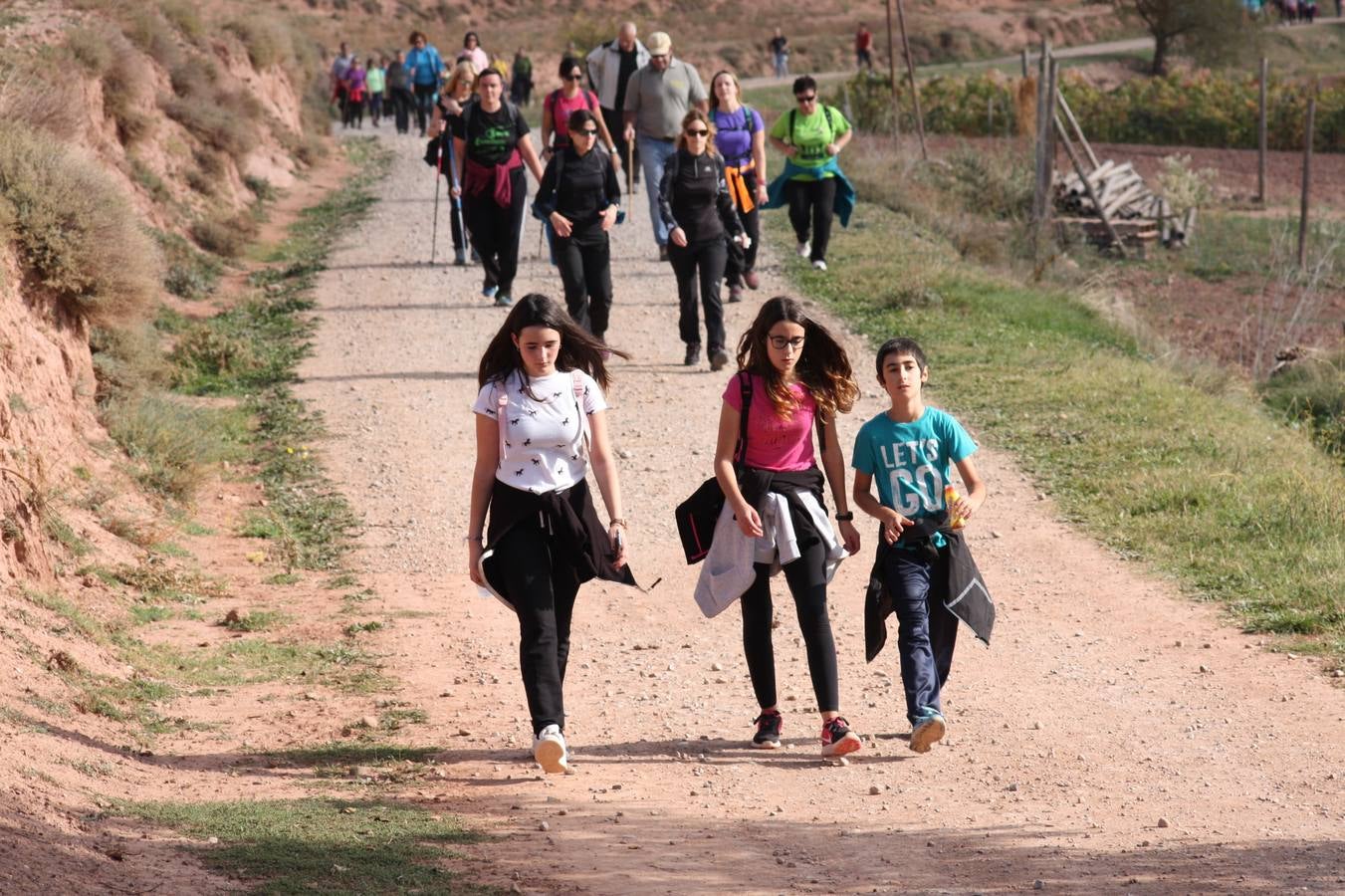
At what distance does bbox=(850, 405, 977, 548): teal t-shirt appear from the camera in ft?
21.1

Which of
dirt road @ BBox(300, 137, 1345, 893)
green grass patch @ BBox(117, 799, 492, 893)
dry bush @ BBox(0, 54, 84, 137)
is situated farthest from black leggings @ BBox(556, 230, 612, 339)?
green grass patch @ BBox(117, 799, 492, 893)

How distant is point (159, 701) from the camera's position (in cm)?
741

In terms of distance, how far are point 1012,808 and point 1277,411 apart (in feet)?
30.5

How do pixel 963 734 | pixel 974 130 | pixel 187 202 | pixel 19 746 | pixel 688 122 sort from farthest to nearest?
pixel 974 130
pixel 187 202
pixel 688 122
pixel 963 734
pixel 19 746

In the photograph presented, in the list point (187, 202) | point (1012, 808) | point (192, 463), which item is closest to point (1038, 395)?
point (192, 463)

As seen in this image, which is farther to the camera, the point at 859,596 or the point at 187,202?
the point at 187,202

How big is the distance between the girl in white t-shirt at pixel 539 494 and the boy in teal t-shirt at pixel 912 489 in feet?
3.36

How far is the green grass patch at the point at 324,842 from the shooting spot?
5.09 m

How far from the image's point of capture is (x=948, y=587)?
21.2ft

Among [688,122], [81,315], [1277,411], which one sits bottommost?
[1277,411]

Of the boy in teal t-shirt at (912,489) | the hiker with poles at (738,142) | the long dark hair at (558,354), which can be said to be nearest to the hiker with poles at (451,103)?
the hiker with poles at (738,142)

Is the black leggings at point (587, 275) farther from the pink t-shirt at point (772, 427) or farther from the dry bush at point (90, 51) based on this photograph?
the dry bush at point (90, 51)

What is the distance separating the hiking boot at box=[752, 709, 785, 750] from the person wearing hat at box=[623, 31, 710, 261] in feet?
27.7

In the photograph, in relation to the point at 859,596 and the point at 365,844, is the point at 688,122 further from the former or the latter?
the point at 365,844
